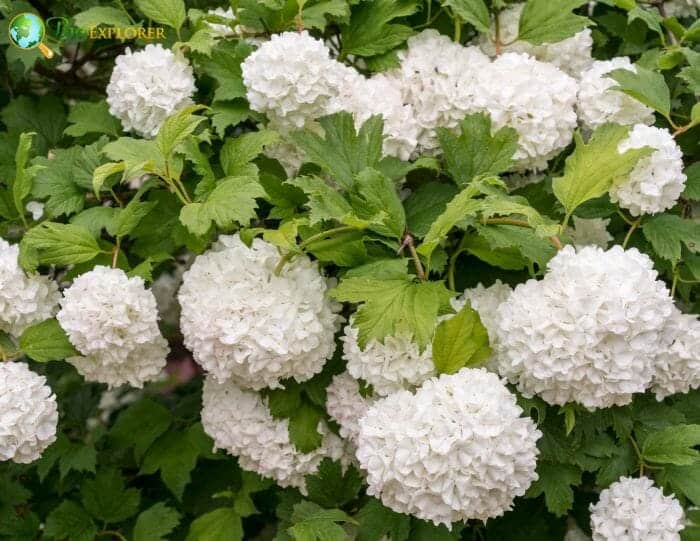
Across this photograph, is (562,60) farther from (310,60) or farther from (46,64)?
(46,64)

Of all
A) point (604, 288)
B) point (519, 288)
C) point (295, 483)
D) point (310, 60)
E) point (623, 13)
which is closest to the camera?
point (604, 288)

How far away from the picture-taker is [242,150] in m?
2.06

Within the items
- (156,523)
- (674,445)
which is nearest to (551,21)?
(674,445)

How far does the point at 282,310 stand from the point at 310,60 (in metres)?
0.59

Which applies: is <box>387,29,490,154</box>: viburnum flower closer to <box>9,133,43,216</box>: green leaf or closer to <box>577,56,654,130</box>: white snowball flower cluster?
<box>577,56,654,130</box>: white snowball flower cluster

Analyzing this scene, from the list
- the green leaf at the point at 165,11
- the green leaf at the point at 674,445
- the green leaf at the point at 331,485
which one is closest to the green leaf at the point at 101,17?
the green leaf at the point at 165,11

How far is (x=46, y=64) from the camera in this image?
2.55m

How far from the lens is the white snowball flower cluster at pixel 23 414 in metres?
1.96

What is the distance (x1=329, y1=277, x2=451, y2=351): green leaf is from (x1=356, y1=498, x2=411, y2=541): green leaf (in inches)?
18.0

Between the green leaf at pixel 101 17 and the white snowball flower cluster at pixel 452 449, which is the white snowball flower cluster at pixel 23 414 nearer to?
the white snowball flower cluster at pixel 452 449

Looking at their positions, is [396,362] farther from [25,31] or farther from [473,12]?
[25,31]

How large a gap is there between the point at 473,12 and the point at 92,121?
3.42ft

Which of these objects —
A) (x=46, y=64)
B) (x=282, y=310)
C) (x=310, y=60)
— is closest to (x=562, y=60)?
(x=310, y=60)

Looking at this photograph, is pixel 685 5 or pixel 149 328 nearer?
pixel 149 328
